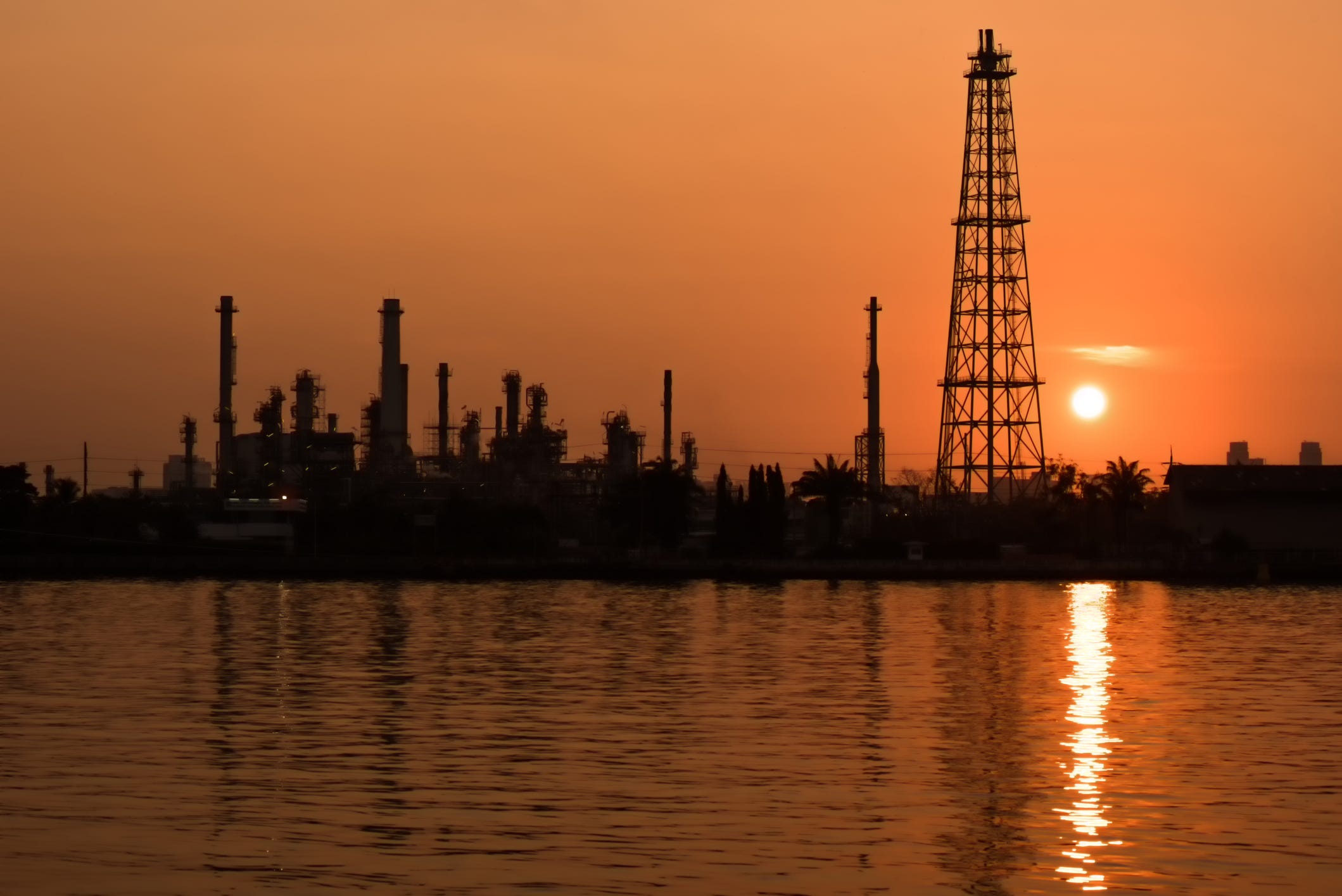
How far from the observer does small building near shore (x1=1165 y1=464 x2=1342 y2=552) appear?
12925cm

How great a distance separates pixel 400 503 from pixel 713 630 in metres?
79.8

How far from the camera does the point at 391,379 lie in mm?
150750

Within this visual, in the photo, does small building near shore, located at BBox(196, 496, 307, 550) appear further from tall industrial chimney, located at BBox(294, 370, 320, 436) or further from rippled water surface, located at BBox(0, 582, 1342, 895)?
rippled water surface, located at BBox(0, 582, 1342, 895)

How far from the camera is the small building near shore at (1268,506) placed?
424 ft

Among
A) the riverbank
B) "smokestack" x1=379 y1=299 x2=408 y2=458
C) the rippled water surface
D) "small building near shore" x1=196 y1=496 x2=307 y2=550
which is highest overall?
"smokestack" x1=379 y1=299 x2=408 y2=458

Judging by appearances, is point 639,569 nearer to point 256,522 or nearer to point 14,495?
point 256,522

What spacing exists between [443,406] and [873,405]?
4051cm

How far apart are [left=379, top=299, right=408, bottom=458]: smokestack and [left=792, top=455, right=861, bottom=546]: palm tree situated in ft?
122

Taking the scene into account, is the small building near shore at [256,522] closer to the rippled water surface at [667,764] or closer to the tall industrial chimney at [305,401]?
the tall industrial chimney at [305,401]

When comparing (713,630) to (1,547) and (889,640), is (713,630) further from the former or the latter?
(1,547)

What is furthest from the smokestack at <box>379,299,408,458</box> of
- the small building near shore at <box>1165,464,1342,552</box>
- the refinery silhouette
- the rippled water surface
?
the rippled water surface

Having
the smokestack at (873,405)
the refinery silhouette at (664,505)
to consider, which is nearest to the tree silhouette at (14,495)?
the refinery silhouette at (664,505)

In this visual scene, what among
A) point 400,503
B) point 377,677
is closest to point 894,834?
point 377,677

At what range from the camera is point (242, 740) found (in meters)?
32.6
